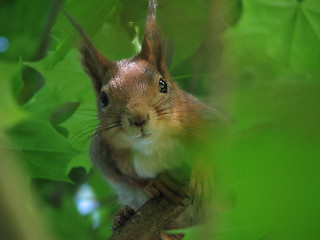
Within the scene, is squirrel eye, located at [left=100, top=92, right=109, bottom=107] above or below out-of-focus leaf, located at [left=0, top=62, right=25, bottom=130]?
above

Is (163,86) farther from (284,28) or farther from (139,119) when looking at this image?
(284,28)

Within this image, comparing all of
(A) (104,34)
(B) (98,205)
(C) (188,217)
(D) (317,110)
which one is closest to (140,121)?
(A) (104,34)

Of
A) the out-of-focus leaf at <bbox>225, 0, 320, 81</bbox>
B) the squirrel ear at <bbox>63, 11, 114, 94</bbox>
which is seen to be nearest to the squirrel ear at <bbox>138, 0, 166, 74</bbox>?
the squirrel ear at <bbox>63, 11, 114, 94</bbox>

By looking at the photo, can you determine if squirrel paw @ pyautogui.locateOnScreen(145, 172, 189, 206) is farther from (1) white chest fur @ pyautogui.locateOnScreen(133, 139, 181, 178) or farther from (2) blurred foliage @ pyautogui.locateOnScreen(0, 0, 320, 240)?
(2) blurred foliage @ pyautogui.locateOnScreen(0, 0, 320, 240)

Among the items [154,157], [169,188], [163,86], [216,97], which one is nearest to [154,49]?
[163,86]

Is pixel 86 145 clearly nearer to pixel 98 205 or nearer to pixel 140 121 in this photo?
pixel 140 121

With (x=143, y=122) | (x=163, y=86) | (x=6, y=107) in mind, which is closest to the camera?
(x=6, y=107)
